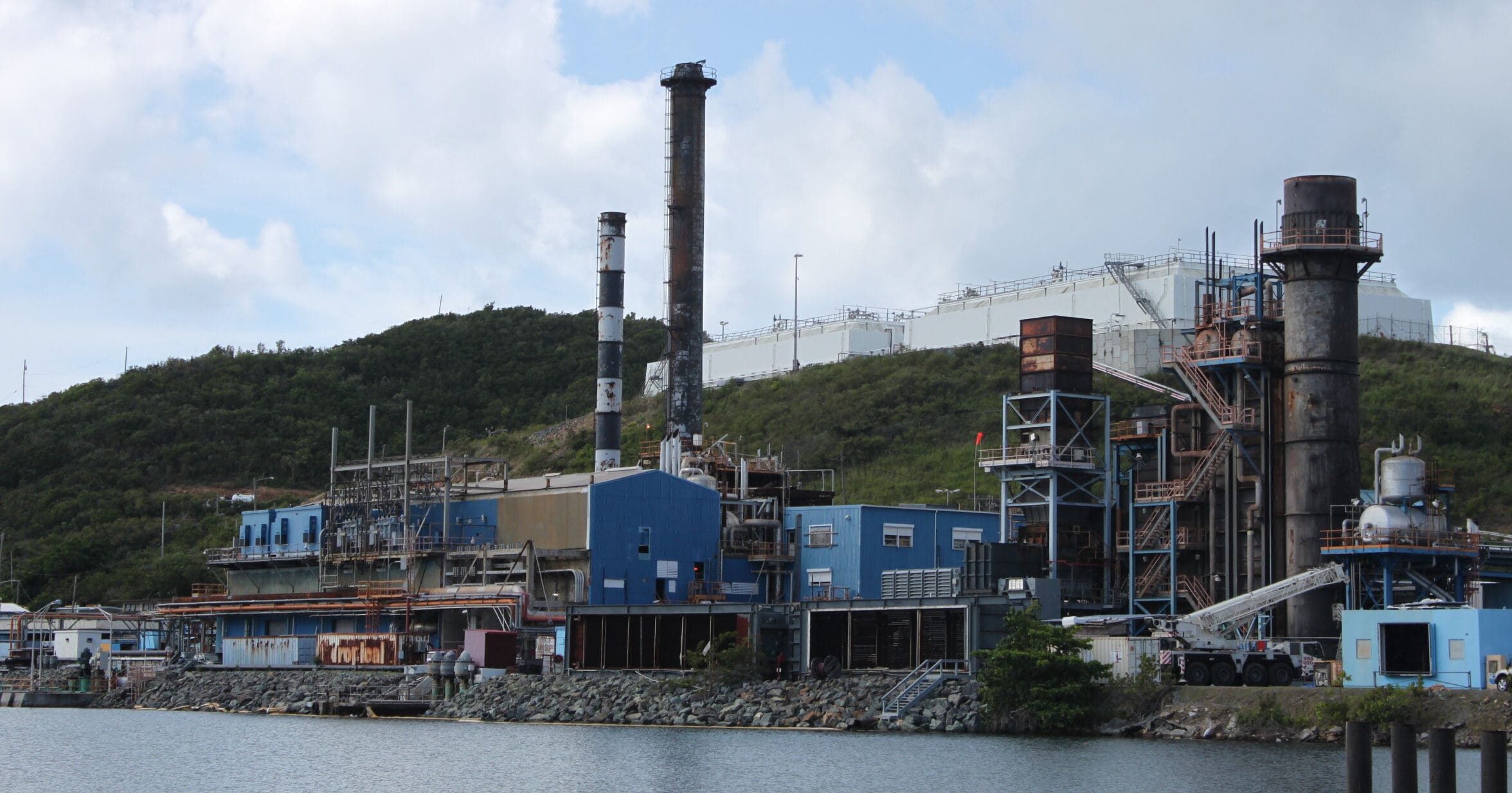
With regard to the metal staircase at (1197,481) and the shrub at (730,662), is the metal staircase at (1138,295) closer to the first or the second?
the metal staircase at (1197,481)

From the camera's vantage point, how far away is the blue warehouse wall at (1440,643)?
49031 millimetres

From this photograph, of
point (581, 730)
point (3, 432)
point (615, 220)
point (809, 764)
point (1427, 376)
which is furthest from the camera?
point (3, 432)

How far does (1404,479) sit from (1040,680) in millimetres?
15733

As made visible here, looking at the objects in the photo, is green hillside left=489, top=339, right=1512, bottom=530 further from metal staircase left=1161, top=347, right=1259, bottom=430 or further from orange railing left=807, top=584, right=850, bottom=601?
metal staircase left=1161, top=347, right=1259, bottom=430

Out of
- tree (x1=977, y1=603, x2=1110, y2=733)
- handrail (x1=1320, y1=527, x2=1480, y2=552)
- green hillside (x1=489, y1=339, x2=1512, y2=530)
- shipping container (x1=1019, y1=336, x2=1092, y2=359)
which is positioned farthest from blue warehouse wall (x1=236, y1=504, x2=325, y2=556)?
handrail (x1=1320, y1=527, x2=1480, y2=552)

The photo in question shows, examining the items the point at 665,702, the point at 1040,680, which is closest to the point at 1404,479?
the point at 1040,680

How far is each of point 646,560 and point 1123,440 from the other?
20.0m

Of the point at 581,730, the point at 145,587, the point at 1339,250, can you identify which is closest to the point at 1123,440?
the point at 1339,250

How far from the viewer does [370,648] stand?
74750 mm

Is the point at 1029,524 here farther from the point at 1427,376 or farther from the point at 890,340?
the point at 890,340

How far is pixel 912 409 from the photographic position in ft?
372

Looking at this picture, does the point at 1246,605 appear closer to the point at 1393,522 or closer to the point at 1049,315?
the point at 1393,522

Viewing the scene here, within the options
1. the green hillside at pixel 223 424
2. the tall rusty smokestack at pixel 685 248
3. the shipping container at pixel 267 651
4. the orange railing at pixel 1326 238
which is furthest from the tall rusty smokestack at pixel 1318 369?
the green hillside at pixel 223 424

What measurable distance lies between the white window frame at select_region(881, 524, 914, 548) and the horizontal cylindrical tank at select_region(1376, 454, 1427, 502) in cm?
2223
